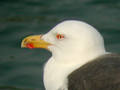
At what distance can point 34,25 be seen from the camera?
922cm

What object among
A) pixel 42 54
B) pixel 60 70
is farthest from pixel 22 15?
pixel 60 70

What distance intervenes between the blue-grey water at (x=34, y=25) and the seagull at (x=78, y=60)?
199 cm

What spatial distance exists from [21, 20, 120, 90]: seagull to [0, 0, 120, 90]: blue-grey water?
1.99 meters

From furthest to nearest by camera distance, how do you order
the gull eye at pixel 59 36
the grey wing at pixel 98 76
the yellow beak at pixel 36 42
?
1. the yellow beak at pixel 36 42
2. the gull eye at pixel 59 36
3. the grey wing at pixel 98 76

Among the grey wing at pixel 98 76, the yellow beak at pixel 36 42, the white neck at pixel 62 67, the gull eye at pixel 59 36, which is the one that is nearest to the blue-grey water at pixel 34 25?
A: the yellow beak at pixel 36 42

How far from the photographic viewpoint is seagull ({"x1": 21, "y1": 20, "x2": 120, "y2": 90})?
16.4 ft

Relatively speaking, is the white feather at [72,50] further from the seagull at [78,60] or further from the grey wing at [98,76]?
the grey wing at [98,76]

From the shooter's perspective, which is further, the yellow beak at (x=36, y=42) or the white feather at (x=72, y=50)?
the yellow beak at (x=36, y=42)

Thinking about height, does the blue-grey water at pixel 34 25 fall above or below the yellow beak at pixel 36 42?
below

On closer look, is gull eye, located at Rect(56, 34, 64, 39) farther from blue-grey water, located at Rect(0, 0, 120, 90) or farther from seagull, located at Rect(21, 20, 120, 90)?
blue-grey water, located at Rect(0, 0, 120, 90)

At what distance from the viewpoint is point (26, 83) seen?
301 inches

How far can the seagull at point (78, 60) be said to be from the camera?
196 inches

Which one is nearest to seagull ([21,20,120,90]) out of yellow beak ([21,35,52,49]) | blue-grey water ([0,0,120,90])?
yellow beak ([21,35,52,49])

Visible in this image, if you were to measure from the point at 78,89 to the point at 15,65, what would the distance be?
3189mm
